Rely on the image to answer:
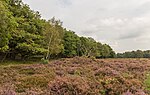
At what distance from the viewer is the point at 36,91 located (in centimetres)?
1333

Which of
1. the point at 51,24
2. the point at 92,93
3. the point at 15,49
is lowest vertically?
the point at 92,93

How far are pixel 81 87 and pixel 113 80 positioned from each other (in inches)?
132

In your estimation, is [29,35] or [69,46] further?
[69,46]

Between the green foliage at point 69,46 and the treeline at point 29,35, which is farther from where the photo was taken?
the green foliage at point 69,46

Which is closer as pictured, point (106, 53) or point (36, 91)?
point (36, 91)

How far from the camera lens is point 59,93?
1320 centimetres

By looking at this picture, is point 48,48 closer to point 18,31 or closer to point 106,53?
point 18,31

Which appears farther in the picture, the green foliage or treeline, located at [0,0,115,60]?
the green foliage

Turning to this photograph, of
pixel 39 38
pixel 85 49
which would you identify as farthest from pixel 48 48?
pixel 85 49

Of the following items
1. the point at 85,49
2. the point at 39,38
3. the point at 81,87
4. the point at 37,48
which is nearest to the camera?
the point at 81,87

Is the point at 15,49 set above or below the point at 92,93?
above

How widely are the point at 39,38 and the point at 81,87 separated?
157ft

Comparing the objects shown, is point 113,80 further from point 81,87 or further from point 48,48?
point 48,48

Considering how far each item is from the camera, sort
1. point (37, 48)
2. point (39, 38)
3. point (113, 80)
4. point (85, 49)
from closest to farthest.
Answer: point (113, 80), point (37, 48), point (39, 38), point (85, 49)
